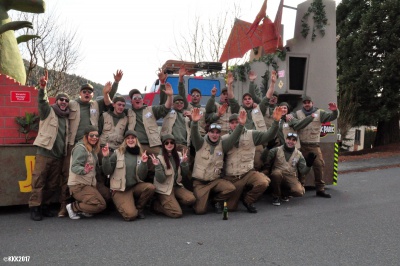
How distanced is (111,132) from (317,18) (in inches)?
182

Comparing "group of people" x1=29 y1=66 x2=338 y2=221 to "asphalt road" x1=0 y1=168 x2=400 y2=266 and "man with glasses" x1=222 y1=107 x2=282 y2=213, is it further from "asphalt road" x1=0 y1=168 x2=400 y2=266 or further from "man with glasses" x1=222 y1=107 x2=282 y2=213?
"asphalt road" x1=0 y1=168 x2=400 y2=266

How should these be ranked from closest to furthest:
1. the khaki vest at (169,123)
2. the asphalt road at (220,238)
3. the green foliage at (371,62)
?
the asphalt road at (220,238), the khaki vest at (169,123), the green foliage at (371,62)

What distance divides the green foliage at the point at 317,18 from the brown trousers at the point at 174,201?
13.6 ft

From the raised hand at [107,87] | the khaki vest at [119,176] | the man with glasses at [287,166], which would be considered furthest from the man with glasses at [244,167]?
the raised hand at [107,87]

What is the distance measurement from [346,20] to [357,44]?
224 centimetres

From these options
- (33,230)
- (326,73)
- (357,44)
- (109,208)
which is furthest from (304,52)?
(357,44)

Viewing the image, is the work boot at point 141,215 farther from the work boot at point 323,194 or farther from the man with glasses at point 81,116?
the work boot at point 323,194

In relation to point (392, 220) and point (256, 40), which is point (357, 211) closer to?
point (392, 220)

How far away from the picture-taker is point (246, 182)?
6074mm

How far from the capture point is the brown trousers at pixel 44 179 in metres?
5.41

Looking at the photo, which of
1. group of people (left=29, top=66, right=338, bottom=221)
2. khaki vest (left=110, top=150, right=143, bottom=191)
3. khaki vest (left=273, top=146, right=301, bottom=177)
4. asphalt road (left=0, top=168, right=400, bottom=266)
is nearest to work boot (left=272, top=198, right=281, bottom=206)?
group of people (left=29, top=66, right=338, bottom=221)

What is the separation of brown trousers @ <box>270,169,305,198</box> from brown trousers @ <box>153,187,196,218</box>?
162 centimetres

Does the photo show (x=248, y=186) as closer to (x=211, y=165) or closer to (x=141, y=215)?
(x=211, y=165)

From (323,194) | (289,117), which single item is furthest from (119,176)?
(323,194)
